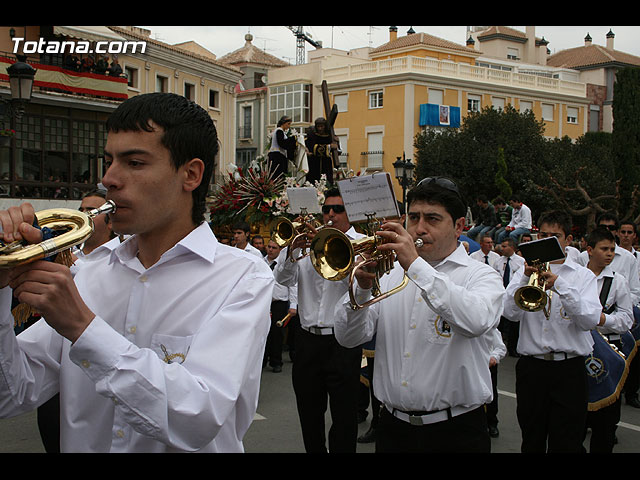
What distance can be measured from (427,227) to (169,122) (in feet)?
6.91

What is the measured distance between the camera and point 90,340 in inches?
67.9

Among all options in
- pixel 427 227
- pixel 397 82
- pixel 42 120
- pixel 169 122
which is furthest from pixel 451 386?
pixel 397 82

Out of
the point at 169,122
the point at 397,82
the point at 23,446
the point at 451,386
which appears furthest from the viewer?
the point at 397,82

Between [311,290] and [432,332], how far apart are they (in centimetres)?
267

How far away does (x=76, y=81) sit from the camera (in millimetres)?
25750

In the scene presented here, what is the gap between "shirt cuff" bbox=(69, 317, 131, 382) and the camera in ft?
5.65

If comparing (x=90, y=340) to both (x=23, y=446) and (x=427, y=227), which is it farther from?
(x=23, y=446)

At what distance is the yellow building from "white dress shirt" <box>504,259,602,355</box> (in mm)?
36561

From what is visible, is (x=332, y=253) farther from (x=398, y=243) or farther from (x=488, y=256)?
(x=488, y=256)

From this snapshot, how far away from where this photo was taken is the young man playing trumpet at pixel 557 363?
5211mm

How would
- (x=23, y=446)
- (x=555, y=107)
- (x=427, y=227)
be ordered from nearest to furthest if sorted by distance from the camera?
(x=427, y=227) < (x=23, y=446) < (x=555, y=107)

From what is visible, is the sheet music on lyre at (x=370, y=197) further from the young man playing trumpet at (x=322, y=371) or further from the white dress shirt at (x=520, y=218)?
the white dress shirt at (x=520, y=218)

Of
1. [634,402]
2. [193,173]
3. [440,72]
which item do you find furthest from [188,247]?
[440,72]

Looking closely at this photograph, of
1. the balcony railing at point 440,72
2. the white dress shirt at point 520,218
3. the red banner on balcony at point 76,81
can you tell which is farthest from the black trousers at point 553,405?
the balcony railing at point 440,72
